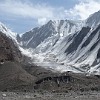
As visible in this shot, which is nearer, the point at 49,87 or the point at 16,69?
the point at 49,87

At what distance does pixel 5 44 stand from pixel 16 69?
41178 millimetres

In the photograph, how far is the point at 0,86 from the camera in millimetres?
119125

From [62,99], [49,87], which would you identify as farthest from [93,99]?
[49,87]

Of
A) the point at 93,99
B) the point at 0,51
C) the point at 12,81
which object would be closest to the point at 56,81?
the point at 12,81

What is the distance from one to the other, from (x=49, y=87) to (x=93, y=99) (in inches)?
1924

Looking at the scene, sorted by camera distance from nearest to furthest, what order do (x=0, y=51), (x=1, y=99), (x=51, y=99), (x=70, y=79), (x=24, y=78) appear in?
1. (x=1, y=99)
2. (x=51, y=99)
3. (x=24, y=78)
4. (x=70, y=79)
5. (x=0, y=51)

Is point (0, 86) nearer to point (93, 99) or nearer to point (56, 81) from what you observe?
point (56, 81)

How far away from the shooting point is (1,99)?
6750 cm

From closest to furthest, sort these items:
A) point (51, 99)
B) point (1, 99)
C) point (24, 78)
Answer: point (1, 99)
point (51, 99)
point (24, 78)

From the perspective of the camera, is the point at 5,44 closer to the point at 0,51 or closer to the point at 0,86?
the point at 0,51

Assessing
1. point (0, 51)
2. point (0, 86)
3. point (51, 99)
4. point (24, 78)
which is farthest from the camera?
point (0, 51)

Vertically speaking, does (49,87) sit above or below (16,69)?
below

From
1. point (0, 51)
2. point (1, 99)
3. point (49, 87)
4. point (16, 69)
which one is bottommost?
point (1, 99)

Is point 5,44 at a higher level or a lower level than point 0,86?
higher
